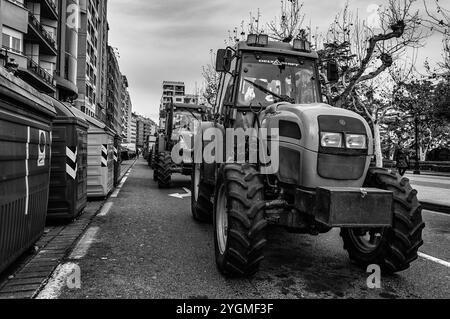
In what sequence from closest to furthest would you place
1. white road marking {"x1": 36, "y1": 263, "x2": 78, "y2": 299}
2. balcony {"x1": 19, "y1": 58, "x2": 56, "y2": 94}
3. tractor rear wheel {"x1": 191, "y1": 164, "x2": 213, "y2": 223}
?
white road marking {"x1": 36, "y1": 263, "x2": 78, "y2": 299} < tractor rear wheel {"x1": 191, "y1": 164, "x2": 213, "y2": 223} < balcony {"x1": 19, "y1": 58, "x2": 56, "y2": 94}

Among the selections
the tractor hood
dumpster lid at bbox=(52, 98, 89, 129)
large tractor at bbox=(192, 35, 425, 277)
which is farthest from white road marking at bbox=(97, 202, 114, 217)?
the tractor hood

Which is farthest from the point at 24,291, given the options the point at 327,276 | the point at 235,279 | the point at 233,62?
the point at 233,62

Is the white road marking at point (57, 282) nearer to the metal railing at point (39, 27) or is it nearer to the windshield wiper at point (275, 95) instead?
the windshield wiper at point (275, 95)

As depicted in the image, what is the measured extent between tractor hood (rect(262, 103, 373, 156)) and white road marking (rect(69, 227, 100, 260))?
2.94 meters

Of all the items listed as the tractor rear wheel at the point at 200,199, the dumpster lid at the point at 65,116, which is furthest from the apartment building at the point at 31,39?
the tractor rear wheel at the point at 200,199

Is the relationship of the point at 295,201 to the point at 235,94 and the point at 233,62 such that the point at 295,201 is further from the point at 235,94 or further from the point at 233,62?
the point at 233,62

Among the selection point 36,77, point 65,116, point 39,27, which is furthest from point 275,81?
point 39,27

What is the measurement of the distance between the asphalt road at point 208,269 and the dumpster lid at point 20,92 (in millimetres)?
1891

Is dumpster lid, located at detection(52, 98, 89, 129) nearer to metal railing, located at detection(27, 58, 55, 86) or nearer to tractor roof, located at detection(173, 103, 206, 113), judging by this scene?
tractor roof, located at detection(173, 103, 206, 113)

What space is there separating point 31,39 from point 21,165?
33.6m

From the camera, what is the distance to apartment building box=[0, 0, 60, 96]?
27.5 m

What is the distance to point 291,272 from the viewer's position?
15.4ft

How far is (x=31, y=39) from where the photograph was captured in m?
33.4
